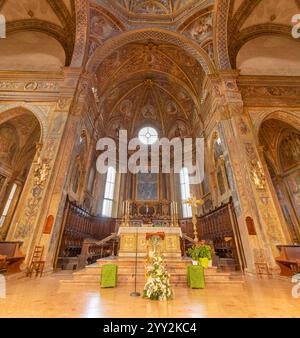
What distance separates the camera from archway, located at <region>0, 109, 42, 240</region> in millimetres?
12602

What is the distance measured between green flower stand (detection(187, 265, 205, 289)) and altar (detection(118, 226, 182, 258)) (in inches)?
98.5

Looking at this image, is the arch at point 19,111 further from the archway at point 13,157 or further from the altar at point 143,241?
the altar at point 143,241

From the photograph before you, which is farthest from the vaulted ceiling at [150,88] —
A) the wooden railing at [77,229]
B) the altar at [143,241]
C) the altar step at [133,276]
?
the altar step at [133,276]

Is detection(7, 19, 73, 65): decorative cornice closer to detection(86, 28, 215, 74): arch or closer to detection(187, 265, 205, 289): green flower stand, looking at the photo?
detection(86, 28, 215, 74): arch

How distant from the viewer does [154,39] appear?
1409 centimetres

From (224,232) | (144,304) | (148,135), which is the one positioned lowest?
(144,304)

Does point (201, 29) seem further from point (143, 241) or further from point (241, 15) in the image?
point (143, 241)

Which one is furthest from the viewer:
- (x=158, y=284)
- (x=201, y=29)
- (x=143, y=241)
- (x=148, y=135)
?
(x=148, y=135)

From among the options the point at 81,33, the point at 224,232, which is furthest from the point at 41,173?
the point at 224,232

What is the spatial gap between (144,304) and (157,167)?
1579cm

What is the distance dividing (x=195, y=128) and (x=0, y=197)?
1694 cm

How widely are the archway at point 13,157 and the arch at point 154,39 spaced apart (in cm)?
630
